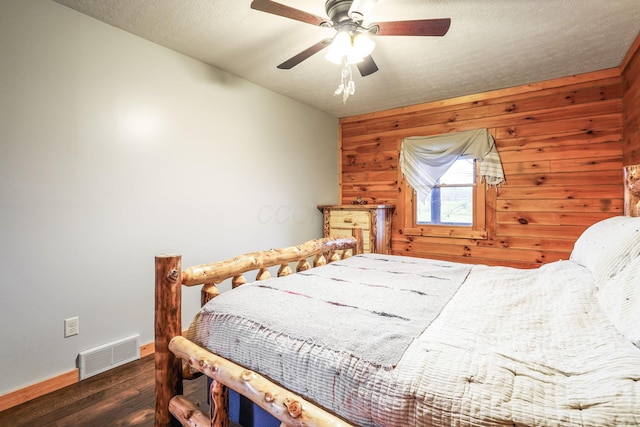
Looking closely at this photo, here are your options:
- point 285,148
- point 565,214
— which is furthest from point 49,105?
point 565,214

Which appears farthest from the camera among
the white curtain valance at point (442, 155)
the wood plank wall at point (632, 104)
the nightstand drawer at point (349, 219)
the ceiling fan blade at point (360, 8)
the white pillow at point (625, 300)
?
the nightstand drawer at point (349, 219)

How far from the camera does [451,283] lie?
1581 mm

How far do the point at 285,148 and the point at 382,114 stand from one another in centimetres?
150

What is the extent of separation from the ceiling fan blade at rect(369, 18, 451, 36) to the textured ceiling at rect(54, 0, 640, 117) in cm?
27

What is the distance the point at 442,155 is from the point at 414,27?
7.46 feet

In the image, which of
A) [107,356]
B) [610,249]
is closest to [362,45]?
[610,249]

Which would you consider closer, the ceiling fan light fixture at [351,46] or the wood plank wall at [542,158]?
the ceiling fan light fixture at [351,46]

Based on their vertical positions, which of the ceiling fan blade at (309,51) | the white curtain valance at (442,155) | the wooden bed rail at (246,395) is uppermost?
the ceiling fan blade at (309,51)

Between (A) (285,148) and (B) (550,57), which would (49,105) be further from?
(B) (550,57)

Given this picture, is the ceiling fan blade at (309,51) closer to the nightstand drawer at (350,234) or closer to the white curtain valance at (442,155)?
the nightstand drawer at (350,234)

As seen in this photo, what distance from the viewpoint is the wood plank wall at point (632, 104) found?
2.48 metres

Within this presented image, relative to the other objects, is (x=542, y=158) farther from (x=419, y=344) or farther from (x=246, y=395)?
(x=246, y=395)

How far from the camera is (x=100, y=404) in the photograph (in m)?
1.79

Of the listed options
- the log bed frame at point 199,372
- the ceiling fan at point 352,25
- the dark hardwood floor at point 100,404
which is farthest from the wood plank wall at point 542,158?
the dark hardwood floor at point 100,404
